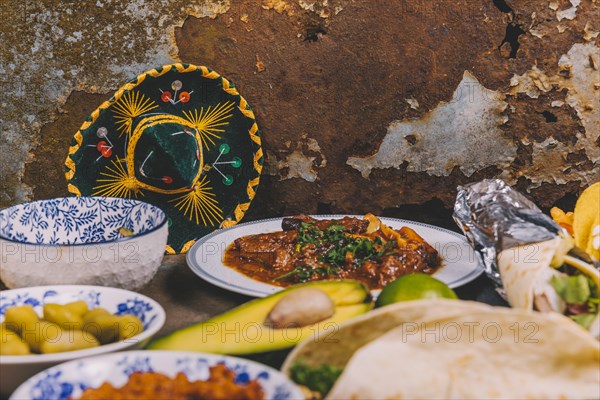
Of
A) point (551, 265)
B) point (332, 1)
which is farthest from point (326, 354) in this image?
point (332, 1)

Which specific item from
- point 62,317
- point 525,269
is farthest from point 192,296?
point 525,269

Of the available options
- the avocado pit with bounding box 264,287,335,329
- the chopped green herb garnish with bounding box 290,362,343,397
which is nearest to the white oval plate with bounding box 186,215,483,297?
the avocado pit with bounding box 264,287,335,329

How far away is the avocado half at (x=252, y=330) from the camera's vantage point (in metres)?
1.60

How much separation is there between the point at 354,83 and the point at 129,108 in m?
0.95

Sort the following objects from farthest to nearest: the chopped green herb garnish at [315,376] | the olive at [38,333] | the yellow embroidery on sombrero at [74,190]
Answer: the yellow embroidery on sombrero at [74,190]
the olive at [38,333]
the chopped green herb garnish at [315,376]

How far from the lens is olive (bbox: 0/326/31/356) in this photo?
1.51m

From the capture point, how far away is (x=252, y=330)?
1.65 meters

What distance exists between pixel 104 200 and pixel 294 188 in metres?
0.94

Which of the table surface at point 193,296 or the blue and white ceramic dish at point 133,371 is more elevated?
the blue and white ceramic dish at point 133,371

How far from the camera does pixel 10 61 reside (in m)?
2.83

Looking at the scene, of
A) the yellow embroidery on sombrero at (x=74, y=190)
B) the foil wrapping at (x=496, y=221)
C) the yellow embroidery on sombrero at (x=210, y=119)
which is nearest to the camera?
the foil wrapping at (x=496, y=221)

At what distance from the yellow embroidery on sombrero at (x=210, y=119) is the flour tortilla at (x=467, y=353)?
4.98 feet

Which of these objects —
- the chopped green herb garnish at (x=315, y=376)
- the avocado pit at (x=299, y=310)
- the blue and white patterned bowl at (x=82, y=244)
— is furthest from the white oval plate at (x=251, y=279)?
the chopped green herb garnish at (x=315, y=376)

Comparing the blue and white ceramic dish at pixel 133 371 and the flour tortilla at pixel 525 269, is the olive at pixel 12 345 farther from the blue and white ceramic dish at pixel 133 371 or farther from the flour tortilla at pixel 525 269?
the flour tortilla at pixel 525 269
